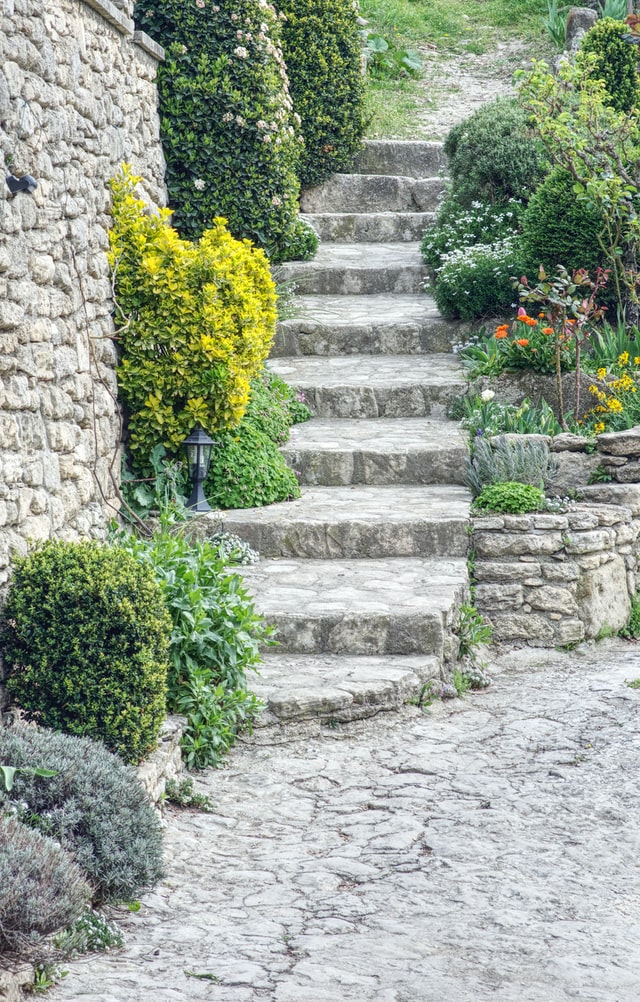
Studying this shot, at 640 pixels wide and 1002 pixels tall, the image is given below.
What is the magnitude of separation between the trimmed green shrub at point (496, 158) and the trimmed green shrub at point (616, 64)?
2.62 ft

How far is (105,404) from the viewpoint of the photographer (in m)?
6.43

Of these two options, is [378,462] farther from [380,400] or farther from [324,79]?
[324,79]

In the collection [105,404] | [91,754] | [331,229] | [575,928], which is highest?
[331,229]

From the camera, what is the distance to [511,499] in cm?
707

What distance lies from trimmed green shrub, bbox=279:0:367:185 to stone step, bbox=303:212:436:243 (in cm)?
60

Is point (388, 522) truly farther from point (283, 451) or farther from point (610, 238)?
point (610, 238)

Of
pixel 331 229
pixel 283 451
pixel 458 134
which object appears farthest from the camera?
pixel 331 229

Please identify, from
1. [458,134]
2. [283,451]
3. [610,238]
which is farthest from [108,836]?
[458,134]

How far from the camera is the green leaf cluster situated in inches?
262

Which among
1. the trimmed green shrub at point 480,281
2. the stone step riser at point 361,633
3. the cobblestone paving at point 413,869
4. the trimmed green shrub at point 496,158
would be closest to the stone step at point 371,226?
the trimmed green shrub at point 496,158

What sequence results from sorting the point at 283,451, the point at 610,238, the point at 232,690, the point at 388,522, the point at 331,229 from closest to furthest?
the point at 232,690 → the point at 388,522 → the point at 283,451 → the point at 610,238 → the point at 331,229

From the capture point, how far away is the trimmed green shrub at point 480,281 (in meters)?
9.40

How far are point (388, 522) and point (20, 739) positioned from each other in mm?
3376

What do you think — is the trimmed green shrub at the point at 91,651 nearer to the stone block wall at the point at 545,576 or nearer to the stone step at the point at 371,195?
the stone block wall at the point at 545,576
